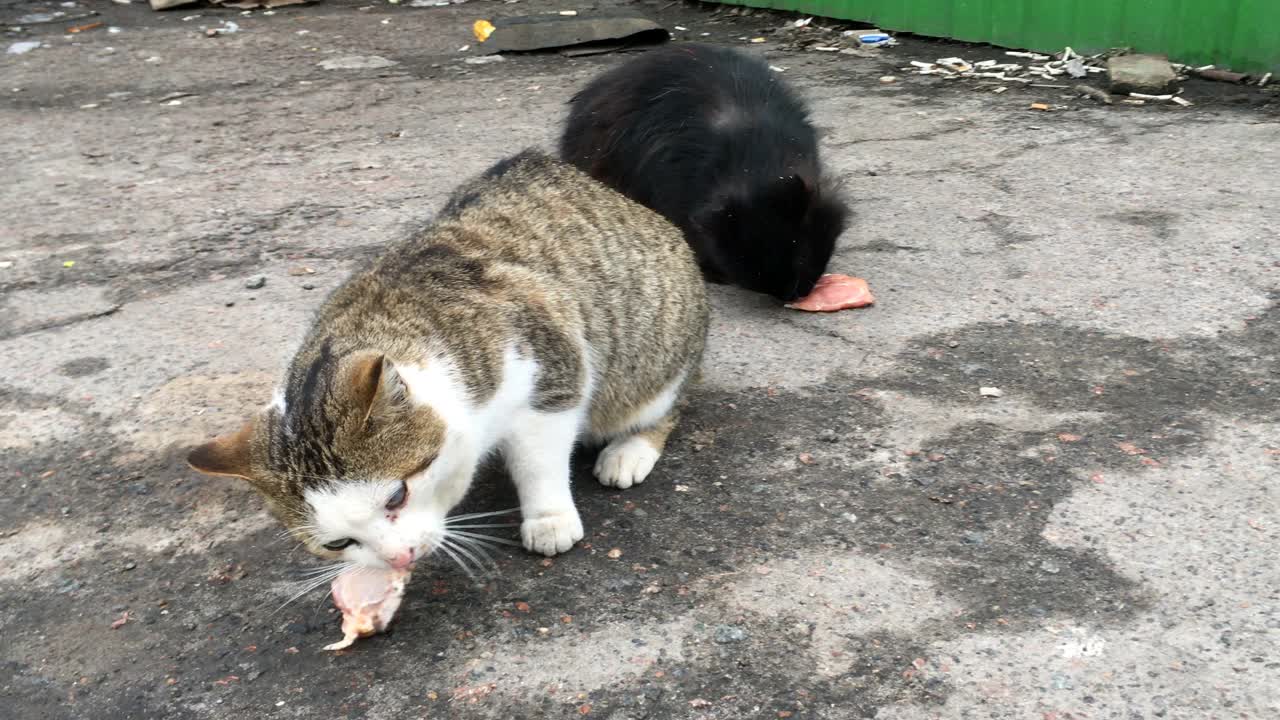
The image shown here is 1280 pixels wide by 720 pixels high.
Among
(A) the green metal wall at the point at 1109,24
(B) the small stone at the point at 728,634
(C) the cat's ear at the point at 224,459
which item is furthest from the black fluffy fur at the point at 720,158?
(A) the green metal wall at the point at 1109,24

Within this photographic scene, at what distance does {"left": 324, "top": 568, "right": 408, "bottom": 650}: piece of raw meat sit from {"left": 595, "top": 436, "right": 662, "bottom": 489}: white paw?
732 millimetres

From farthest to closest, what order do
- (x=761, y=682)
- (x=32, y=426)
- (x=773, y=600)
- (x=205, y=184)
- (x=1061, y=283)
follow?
1. (x=205, y=184)
2. (x=1061, y=283)
3. (x=32, y=426)
4. (x=773, y=600)
5. (x=761, y=682)

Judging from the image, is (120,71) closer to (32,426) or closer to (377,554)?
(32,426)

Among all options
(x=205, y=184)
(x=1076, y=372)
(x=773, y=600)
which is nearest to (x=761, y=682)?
(x=773, y=600)

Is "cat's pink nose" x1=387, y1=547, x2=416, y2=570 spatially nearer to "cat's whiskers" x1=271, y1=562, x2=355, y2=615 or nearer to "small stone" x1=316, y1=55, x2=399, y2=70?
"cat's whiskers" x1=271, y1=562, x2=355, y2=615

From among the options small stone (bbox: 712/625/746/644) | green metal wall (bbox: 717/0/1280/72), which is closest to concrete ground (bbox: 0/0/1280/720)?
small stone (bbox: 712/625/746/644)

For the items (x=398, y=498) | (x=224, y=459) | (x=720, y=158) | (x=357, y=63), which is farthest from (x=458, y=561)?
(x=357, y=63)

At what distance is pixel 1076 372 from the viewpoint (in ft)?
11.2

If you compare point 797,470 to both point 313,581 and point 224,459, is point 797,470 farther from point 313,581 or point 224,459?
point 224,459

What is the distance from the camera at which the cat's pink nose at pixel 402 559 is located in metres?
2.25

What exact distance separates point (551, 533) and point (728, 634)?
0.53 meters

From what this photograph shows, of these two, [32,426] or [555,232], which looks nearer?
[555,232]

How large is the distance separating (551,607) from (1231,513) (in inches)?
65.1

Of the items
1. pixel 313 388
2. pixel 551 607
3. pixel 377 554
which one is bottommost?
pixel 551 607
